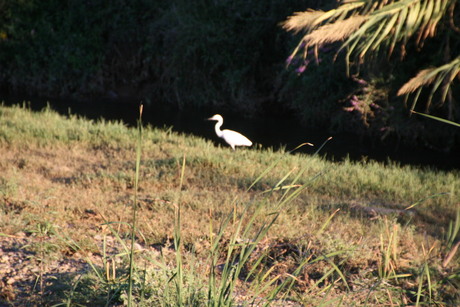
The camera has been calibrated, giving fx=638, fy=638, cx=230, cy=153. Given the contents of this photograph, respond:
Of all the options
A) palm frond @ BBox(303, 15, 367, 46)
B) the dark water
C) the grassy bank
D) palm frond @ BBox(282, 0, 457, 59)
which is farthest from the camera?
the dark water

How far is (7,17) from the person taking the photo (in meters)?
15.9

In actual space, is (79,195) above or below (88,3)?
below

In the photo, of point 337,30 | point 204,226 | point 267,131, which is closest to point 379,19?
point 337,30

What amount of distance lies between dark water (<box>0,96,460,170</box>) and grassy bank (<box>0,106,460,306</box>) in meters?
2.27

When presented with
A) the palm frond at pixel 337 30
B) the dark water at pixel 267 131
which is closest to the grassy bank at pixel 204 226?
the palm frond at pixel 337 30

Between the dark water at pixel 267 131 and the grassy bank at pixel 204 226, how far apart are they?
2.27m

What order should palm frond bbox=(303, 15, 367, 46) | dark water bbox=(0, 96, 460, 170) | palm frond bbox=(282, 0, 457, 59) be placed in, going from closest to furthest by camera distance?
palm frond bbox=(282, 0, 457, 59)
palm frond bbox=(303, 15, 367, 46)
dark water bbox=(0, 96, 460, 170)

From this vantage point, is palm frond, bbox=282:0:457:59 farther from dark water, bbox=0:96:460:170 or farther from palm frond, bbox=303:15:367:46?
dark water, bbox=0:96:460:170

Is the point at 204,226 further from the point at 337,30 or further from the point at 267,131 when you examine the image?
the point at 267,131

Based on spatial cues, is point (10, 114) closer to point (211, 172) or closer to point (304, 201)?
point (211, 172)

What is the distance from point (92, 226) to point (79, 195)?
2.70 feet

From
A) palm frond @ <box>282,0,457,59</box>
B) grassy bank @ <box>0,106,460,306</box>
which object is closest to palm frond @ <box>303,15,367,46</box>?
palm frond @ <box>282,0,457,59</box>

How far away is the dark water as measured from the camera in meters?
10.6

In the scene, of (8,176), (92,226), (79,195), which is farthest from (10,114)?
(92,226)
